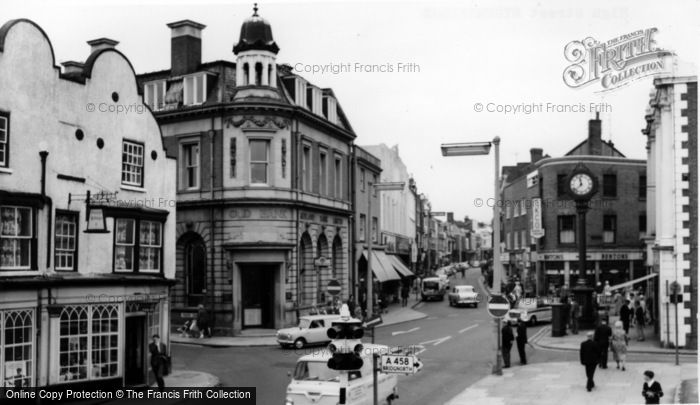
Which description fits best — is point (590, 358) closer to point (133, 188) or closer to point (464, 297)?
point (133, 188)

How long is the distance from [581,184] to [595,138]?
20994 millimetres

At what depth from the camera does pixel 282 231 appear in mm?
35188

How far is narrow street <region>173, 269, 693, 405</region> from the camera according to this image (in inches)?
822

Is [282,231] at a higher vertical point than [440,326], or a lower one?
higher

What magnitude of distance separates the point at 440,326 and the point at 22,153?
2415 cm

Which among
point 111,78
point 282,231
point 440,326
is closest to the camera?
point 111,78

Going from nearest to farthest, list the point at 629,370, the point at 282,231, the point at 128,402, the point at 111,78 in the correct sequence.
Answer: the point at 128,402
the point at 111,78
the point at 629,370
the point at 282,231

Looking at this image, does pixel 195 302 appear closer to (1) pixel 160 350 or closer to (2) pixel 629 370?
(1) pixel 160 350

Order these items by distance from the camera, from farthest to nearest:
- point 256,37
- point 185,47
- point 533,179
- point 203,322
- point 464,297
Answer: point 533,179 < point 464,297 < point 185,47 < point 203,322 < point 256,37

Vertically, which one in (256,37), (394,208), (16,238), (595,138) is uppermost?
(256,37)

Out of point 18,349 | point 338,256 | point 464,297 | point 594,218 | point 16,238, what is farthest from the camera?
point 594,218

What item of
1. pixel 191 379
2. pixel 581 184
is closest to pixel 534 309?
pixel 581 184

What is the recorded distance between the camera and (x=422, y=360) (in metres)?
26.0

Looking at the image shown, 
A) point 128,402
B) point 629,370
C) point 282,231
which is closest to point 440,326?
point 282,231
